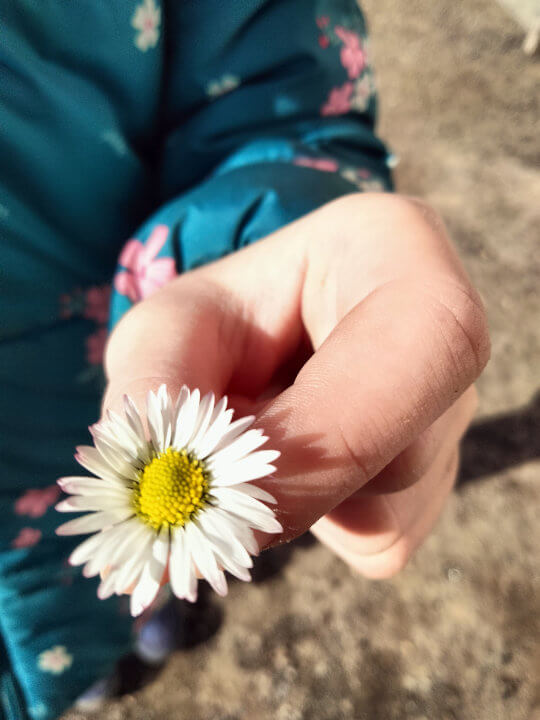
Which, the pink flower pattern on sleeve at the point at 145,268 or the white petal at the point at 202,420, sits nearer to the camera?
the white petal at the point at 202,420

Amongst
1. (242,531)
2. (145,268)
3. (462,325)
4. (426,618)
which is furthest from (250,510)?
(426,618)

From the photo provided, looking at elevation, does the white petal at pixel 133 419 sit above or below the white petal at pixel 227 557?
above

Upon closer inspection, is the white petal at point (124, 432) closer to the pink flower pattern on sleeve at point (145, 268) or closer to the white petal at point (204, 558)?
the white petal at point (204, 558)

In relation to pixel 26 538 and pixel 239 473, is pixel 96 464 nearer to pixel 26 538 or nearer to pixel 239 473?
pixel 239 473

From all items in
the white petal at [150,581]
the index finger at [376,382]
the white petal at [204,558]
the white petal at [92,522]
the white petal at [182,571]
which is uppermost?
the white petal at [92,522]

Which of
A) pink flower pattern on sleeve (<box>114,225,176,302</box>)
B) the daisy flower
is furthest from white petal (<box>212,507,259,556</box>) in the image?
pink flower pattern on sleeve (<box>114,225,176,302</box>)

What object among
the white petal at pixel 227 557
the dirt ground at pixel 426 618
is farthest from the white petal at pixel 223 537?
the dirt ground at pixel 426 618

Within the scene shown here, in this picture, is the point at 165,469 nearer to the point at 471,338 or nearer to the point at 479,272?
the point at 471,338

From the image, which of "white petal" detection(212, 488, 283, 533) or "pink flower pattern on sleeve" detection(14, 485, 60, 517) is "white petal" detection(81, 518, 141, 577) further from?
"pink flower pattern on sleeve" detection(14, 485, 60, 517)
